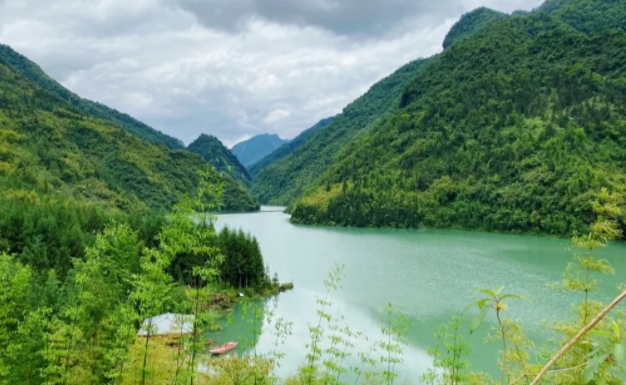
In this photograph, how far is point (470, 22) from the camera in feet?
589

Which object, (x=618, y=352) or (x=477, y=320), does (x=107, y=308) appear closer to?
(x=477, y=320)

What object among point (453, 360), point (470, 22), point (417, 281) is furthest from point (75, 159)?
point (470, 22)

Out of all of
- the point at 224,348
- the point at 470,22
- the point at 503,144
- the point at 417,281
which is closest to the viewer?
the point at 224,348

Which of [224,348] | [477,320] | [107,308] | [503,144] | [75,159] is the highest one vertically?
[503,144]

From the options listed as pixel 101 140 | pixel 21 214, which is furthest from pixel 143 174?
pixel 21 214

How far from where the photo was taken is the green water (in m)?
23.3

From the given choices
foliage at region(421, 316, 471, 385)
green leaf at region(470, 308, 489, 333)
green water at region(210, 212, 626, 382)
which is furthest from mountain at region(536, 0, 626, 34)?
green leaf at region(470, 308, 489, 333)

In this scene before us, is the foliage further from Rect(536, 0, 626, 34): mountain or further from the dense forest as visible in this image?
Rect(536, 0, 626, 34): mountain

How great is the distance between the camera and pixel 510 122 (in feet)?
298

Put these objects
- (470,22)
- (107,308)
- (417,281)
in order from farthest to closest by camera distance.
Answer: (470,22) < (417,281) < (107,308)

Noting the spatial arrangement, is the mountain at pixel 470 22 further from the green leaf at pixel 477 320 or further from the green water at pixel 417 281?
the green leaf at pixel 477 320

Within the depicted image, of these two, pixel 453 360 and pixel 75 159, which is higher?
pixel 75 159

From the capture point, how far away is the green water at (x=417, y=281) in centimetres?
2328

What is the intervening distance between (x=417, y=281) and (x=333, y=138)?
144 m
